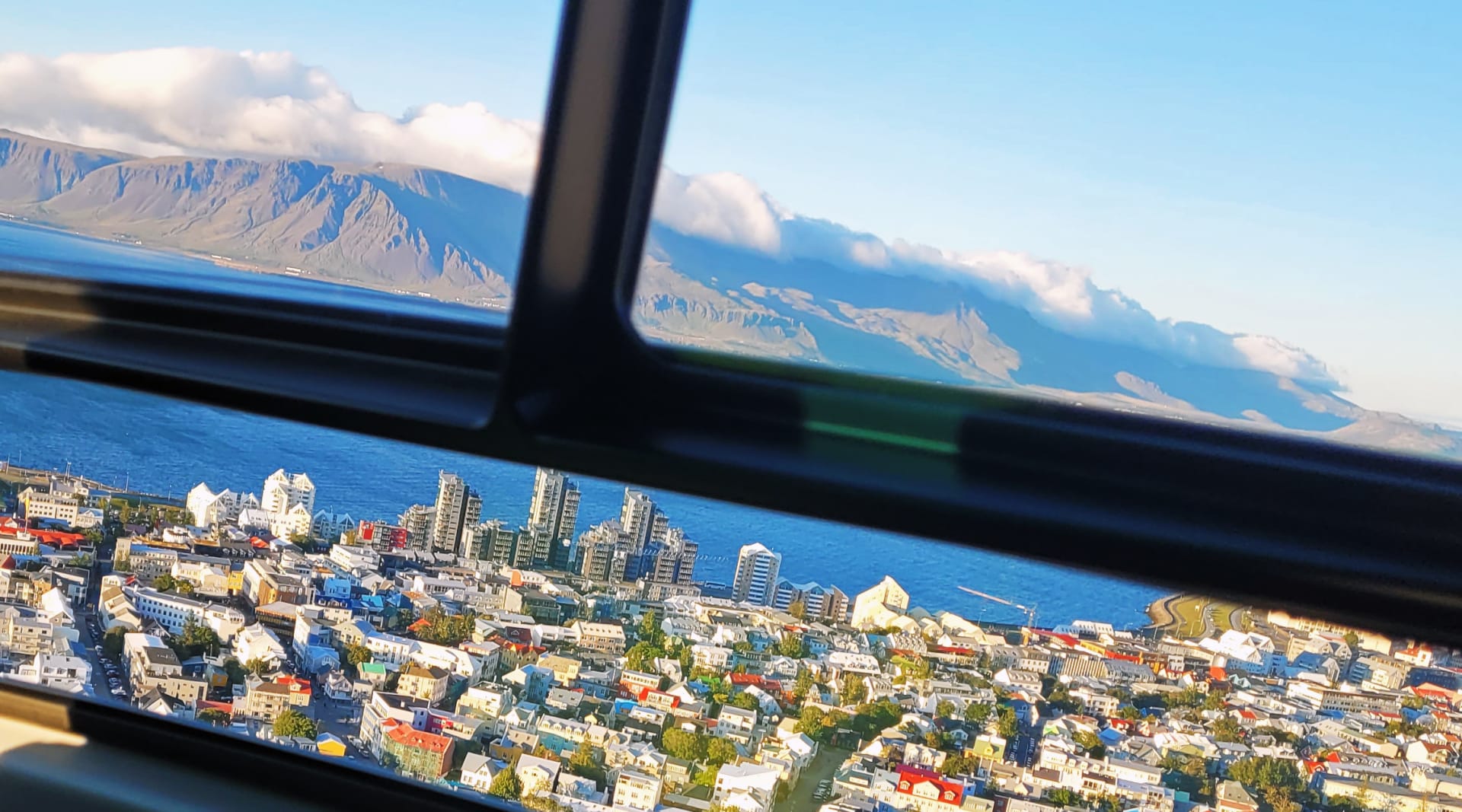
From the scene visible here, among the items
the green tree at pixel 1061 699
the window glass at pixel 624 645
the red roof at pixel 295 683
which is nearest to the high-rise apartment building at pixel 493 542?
the window glass at pixel 624 645

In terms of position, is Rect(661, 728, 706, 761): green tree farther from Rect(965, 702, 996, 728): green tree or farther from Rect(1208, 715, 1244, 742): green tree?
Rect(1208, 715, 1244, 742): green tree

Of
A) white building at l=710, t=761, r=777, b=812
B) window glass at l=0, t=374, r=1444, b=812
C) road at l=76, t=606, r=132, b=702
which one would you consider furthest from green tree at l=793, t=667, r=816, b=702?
road at l=76, t=606, r=132, b=702

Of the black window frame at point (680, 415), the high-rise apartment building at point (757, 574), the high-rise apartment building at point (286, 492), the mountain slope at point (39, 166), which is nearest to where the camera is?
the black window frame at point (680, 415)

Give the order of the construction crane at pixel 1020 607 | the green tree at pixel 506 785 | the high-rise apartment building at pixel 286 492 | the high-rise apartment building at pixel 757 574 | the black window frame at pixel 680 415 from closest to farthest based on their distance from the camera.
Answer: the black window frame at pixel 680 415 < the construction crane at pixel 1020 607 < the high-rise apartment building at pixel 757 574 < the green tree at pixel 506 785 < the high-rise apartment building at pixel 286 492

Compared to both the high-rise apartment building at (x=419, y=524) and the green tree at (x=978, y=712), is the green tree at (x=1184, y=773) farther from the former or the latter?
the high-rise apartment building at (x=419, y=524)

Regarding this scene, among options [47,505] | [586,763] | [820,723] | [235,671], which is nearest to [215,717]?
[235,671]

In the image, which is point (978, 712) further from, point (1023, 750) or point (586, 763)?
point (586, 763)
